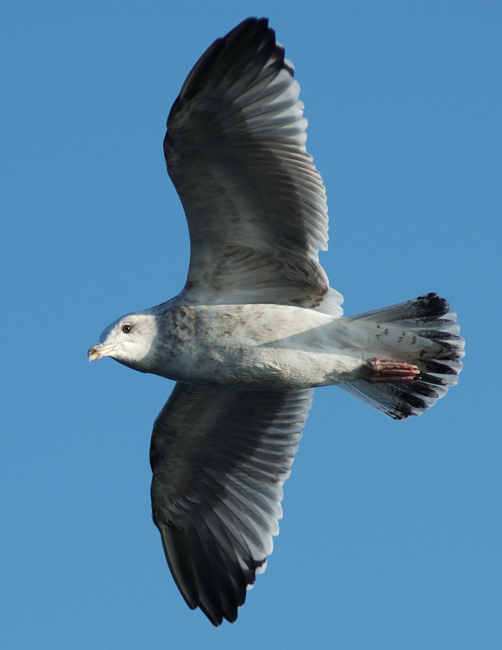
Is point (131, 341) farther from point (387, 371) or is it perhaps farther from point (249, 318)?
point (387, 371)

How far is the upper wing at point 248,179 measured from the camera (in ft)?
23.0

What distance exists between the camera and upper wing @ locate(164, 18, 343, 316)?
7.02 m

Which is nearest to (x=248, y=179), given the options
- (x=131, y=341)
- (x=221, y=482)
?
(x=131, y=341)

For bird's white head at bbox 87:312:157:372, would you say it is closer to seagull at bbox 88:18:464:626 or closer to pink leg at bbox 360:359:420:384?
seagull at bbox 88:18:464:626

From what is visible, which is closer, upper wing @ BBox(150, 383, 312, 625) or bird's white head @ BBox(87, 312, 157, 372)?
bird's white head @ BBox(87, 312, 157, 372)

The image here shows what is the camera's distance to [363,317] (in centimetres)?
771

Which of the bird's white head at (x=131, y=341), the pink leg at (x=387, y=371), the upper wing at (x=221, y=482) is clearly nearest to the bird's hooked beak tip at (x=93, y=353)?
the bird's white head at (x=131, y=341)

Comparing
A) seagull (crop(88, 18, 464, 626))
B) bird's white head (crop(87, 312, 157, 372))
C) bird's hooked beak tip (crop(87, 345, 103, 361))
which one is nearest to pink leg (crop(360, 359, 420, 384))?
seagull (crop(88, 18, 464, 626))

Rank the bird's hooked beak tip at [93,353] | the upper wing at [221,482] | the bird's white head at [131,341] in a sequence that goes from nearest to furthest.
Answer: the bird's hooked beak tip at [93,353] < the bird's white head at [131,341] < the upper wing at [221,482]

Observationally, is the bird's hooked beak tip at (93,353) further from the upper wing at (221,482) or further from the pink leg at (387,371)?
the pink leg at (387,371)

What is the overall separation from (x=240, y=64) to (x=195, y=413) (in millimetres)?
3038

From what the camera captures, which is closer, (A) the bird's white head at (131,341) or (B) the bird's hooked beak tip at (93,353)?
(B) the bird's hooked beak tip at (93,353)

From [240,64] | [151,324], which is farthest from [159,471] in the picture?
[240,64]

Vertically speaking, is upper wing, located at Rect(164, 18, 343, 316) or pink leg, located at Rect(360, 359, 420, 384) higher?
upper wing, located at Rect(164, 18, 343, 316)
